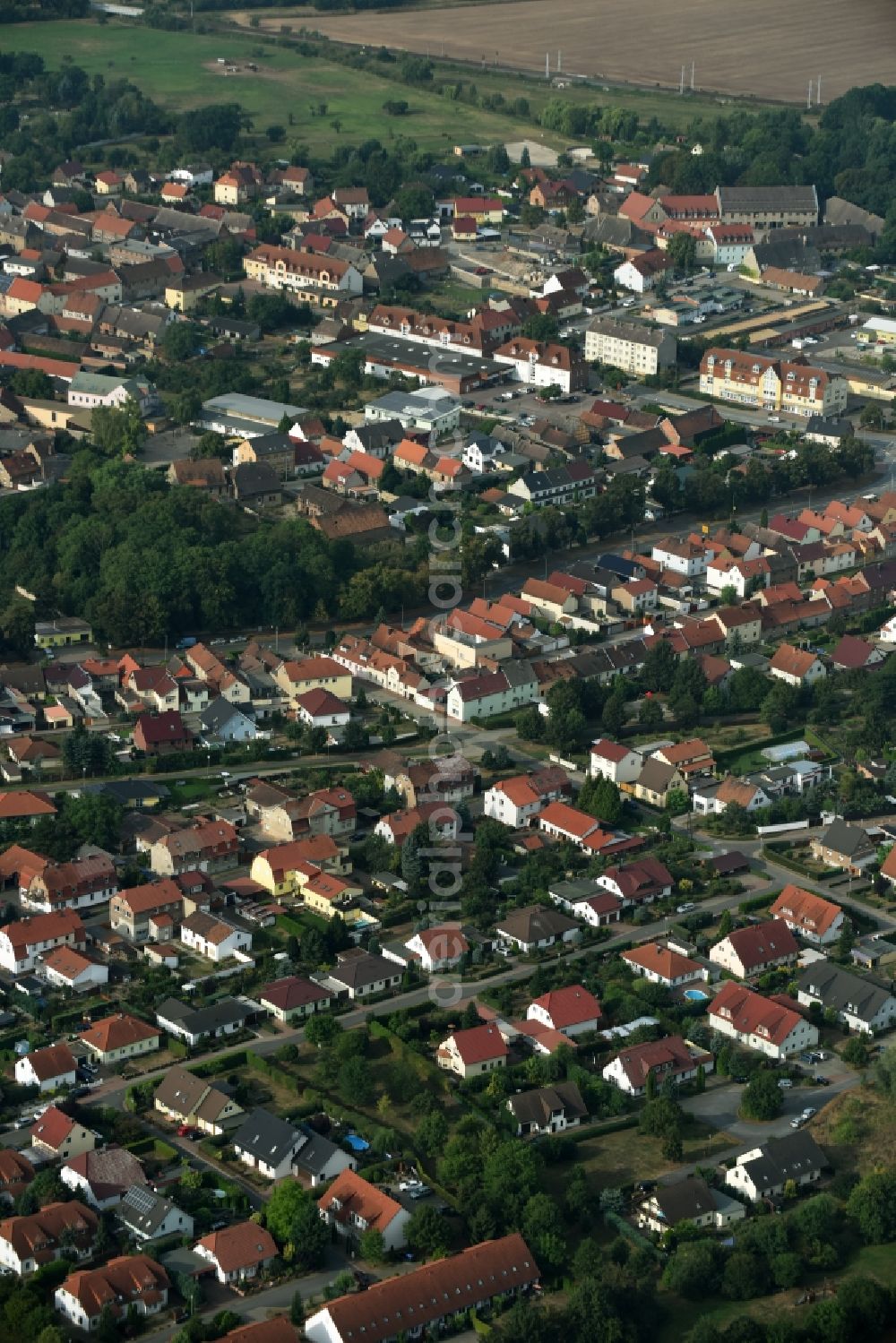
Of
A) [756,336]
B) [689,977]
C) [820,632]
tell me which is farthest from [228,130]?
[689,977]

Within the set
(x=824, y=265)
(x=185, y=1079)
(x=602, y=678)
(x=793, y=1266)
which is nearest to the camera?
(x=793, y=1266)

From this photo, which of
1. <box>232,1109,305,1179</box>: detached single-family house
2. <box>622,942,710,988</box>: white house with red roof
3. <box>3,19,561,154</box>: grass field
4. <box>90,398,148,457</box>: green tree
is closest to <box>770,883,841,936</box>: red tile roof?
<box>622,942,710,988</box>: white house with red roof

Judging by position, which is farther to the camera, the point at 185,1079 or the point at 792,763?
the point at 792,763

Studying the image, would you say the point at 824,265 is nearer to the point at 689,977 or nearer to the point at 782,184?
the point at 782,184

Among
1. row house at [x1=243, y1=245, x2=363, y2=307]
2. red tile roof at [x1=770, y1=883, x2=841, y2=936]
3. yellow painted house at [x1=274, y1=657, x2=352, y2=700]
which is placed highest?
row house at [x1=243, y1=245, x2=363, y2=307]

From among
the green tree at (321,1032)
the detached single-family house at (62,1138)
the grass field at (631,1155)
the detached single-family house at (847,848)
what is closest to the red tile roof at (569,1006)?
the grass field at (631,1155)

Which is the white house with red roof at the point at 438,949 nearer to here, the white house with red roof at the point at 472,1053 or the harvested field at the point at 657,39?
the white house with red roof at the point at 472,1053

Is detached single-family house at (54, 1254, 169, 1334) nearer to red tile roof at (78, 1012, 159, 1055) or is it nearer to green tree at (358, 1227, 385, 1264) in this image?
green tree at (358, 1227, 385, 1264)
